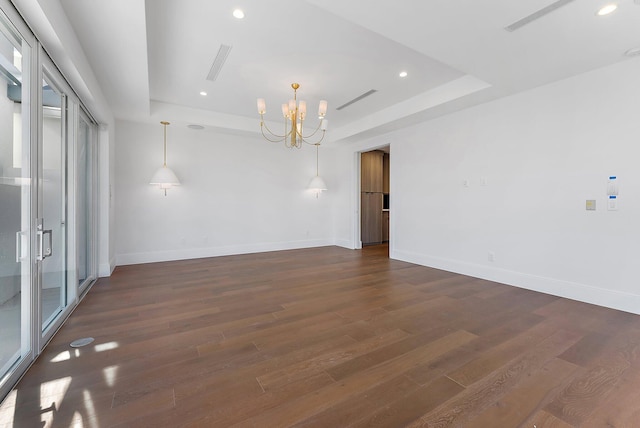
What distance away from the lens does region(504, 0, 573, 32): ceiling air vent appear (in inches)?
89.4

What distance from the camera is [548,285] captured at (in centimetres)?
367

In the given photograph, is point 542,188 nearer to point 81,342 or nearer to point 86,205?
point 81,342

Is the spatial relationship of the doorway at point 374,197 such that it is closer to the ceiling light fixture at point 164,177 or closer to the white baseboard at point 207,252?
the white baseboard at point 207,252

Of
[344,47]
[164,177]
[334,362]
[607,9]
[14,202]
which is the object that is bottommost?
[334,362]

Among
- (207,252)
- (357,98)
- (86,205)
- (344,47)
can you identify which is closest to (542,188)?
(357,98)

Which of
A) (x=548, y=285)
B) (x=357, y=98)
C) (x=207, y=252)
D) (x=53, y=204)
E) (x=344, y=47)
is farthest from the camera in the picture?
(x=207, y=252)

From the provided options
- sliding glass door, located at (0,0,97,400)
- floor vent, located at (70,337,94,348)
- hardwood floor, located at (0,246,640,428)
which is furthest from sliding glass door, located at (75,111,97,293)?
floor vent, located at (70,337,94,348)

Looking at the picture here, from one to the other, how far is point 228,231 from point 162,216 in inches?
52.2

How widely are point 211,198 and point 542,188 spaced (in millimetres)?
5764

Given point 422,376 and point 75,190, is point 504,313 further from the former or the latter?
point 75,190

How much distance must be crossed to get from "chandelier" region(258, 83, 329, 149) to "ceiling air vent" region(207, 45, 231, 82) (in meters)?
0.64

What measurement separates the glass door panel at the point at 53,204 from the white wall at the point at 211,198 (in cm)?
239

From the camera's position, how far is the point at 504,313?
3.01 m

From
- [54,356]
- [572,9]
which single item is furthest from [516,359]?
[54,356]
